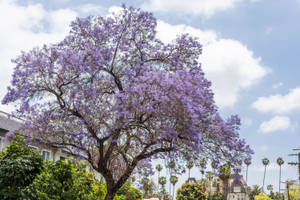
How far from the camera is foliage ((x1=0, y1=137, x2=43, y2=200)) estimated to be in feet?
42.2

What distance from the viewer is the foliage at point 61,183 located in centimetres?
1358

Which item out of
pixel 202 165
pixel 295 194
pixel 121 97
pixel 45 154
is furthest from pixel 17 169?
pixel 295 194

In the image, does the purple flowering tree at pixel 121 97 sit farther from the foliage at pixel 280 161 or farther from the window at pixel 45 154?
the foliage at pixel 280 161

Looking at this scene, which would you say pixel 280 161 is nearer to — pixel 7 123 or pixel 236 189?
pixel 236 189

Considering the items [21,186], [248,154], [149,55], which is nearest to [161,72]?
[149,55]

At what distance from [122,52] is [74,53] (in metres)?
1.93

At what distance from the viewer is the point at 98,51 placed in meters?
13.5

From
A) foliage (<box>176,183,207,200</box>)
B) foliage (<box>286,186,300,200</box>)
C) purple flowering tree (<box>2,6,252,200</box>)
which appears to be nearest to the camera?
purple flowering tree (<box>2,6,252,200</box>)

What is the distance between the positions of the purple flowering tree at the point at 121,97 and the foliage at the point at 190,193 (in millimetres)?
41460

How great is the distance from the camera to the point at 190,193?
5522cm

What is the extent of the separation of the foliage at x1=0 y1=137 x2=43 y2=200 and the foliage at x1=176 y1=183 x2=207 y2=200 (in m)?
43.6

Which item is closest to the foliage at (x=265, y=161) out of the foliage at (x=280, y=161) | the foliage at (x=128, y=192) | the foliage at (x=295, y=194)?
the foliage at (x=280, y=161)

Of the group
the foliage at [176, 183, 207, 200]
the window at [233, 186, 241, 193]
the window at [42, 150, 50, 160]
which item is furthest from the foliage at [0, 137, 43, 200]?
the window at [233, 186, 241, 193]

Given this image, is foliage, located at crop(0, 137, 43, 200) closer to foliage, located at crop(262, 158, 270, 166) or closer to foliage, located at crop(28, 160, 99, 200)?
foliage, located at crop(28, 160, 99, 200)
